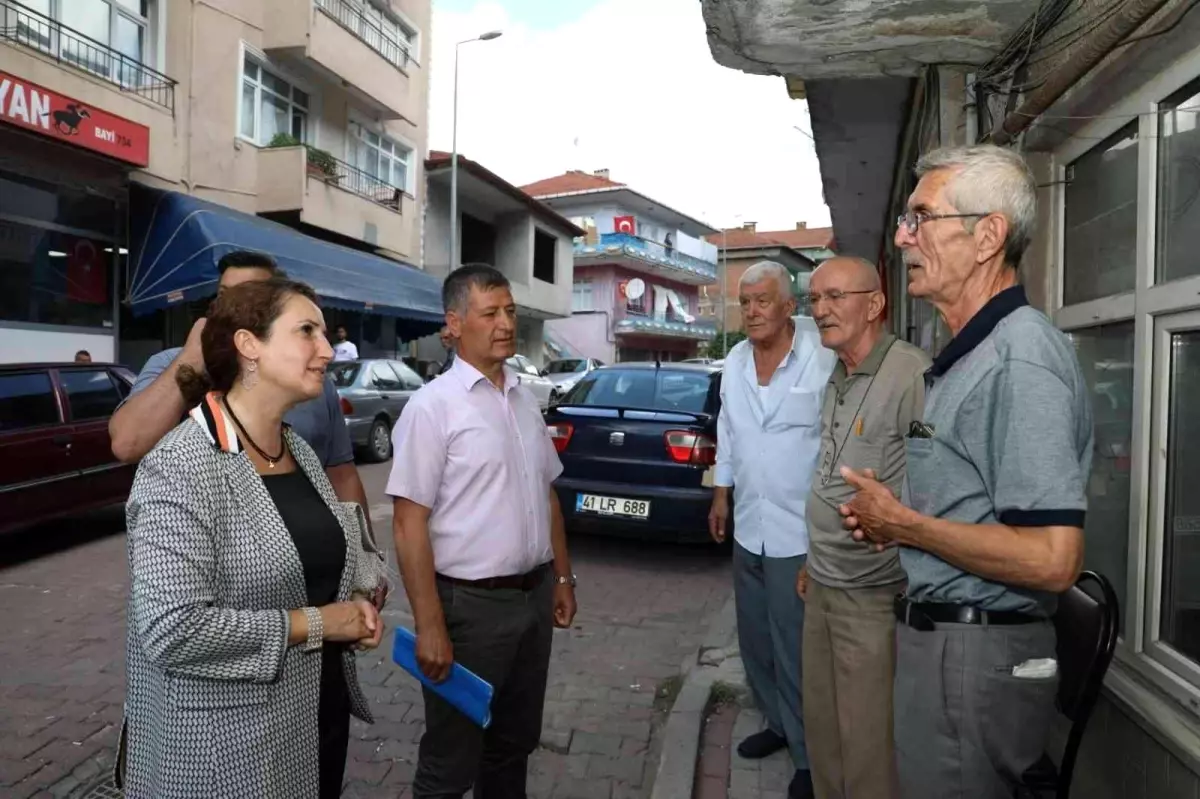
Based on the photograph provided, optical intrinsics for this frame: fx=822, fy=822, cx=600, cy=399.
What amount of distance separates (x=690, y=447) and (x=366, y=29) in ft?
54.0

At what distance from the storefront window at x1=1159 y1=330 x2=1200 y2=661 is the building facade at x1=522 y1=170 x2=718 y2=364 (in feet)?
120

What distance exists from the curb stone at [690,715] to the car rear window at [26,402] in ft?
18.4

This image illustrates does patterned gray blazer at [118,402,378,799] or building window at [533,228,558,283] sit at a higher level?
building window at [533,228,558,283]

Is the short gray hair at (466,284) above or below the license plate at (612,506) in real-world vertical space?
above

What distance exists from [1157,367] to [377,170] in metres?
20.3

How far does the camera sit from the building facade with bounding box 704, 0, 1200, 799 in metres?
2.21

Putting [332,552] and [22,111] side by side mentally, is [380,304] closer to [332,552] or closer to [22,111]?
[22,111]

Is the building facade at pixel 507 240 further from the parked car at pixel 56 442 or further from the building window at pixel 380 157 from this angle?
the parked car at pixel 56 442

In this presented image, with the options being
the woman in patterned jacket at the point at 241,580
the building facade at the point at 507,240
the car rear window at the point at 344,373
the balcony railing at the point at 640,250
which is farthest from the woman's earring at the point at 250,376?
the balcony railing at the point at 640,250

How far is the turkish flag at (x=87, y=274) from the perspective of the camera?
41.0ft

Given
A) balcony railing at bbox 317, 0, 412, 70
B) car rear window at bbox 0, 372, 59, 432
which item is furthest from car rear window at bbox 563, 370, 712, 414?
balcony railing at bbox 317, 0, 412, 70

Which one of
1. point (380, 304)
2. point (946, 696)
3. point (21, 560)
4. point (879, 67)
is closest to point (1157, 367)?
point (946, 696)

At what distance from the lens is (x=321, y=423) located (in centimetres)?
309

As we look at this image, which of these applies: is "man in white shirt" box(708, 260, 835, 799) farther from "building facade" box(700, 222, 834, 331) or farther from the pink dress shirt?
"building facade" box(700, 222, 834, 331)
